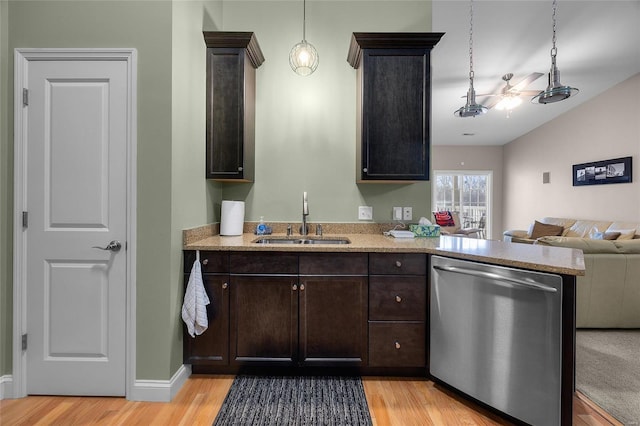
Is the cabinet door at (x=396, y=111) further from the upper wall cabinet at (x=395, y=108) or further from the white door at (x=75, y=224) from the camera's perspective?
the white door at (x=75, y=224)

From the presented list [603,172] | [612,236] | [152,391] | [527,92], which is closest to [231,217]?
[152,391]

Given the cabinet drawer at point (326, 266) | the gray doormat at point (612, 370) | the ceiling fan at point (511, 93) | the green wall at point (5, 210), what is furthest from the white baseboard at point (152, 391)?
the ceiling fan at point (511, 93)

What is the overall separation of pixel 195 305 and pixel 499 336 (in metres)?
1.76

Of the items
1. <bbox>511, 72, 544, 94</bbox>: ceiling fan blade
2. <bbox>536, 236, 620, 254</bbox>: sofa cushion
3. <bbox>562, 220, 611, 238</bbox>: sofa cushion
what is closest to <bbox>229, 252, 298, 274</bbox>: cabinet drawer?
<bbox>536, 236, 620, 254</bbox>: sofa cushion

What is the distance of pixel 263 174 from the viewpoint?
2799 mm

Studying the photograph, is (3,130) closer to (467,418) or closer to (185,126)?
(185,126)

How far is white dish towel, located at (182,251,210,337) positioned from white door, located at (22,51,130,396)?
357 mm

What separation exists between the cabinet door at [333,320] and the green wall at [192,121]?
80 cm

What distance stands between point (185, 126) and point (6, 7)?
1209mm

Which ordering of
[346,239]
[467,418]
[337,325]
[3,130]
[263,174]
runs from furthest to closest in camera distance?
[263,174] < [346,239] < [337,325] < [3,130] < [467,418]

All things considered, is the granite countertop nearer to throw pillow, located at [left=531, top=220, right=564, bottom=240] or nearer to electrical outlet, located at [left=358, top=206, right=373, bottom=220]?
electrical outlet, located at [left=358, top=206, right=373, bottom=220]

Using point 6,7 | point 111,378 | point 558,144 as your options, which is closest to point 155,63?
point 6,7

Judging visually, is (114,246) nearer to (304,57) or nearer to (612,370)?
(304,57)

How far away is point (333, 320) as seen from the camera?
2.11 m
